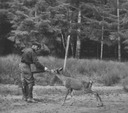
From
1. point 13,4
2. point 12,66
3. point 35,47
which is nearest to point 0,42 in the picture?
point 13,4

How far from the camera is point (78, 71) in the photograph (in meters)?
18.3

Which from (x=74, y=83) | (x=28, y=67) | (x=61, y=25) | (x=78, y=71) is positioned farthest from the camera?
(x=61, y=25)

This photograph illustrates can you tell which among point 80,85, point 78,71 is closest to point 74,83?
point 80,85

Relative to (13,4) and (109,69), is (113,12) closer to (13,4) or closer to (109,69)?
(13,4)

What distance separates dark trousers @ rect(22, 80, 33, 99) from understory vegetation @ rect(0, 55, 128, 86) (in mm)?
5237

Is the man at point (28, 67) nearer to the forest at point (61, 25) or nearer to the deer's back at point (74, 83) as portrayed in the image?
the deer's back at point (74, 83)

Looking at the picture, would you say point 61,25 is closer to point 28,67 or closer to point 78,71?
point 78,71

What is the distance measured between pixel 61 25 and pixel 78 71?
945cm

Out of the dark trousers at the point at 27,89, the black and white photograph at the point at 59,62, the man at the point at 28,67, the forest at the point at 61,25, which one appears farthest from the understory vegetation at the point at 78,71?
the man at the point at 28,67

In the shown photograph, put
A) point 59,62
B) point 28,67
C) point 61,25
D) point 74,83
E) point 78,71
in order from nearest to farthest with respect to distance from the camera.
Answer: point 74,83
point 28,67
point 78,71
point 59,62
point 61,25

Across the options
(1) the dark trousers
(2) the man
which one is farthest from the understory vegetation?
(2) the man

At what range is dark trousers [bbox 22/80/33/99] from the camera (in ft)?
32.0

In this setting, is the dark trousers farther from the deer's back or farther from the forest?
the forest

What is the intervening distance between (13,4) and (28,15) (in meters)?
2.19
